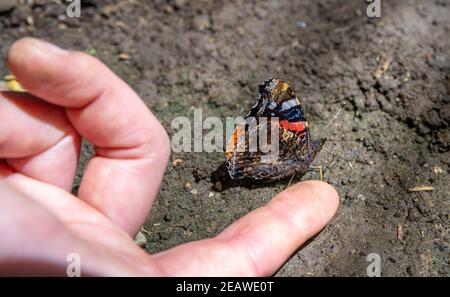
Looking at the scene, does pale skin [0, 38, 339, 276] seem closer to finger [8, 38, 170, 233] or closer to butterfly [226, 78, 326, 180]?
finger [8, 38, 170, 233]

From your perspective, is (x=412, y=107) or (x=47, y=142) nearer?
(x=47, y=142)

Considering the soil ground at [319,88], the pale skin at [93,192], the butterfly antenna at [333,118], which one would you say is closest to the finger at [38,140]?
the pale skin at [93,192]

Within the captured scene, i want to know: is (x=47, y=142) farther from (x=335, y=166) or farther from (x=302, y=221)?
(x=335, y=166)

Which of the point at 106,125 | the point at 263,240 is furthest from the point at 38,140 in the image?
the point at 263,240

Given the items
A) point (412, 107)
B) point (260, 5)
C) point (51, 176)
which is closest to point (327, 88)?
point (412, 107)

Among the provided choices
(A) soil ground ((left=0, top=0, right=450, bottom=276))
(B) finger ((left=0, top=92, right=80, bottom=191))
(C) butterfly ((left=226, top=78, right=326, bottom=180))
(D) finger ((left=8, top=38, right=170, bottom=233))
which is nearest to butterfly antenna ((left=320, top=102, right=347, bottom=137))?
(A) soil ground ((left=0, top=0, right=450, bottom=276))

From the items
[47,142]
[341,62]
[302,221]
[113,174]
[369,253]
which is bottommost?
[369,253]

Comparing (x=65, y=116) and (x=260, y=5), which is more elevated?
(x=260, y=5)

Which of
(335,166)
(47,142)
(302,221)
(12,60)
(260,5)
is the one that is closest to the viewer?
(12,60)

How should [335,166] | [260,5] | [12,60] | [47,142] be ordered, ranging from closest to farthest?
[12,60], [47,142], [335,166], [260,5]
